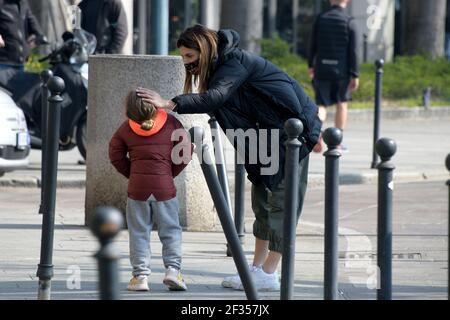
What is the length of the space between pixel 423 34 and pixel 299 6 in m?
6.86

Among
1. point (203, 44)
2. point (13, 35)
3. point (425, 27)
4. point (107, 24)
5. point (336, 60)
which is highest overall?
point (203, 44)

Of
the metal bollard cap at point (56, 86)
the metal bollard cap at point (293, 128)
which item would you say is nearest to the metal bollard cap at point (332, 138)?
the metal bollard cap at point (293, 128)

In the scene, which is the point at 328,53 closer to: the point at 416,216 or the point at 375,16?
the point at 416,216

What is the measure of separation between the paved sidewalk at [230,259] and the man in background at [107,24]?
2.39 m

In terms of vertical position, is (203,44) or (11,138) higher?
(203,44)

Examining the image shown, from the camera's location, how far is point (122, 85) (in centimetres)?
965

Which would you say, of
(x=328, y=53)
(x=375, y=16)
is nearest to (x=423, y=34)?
(x=375, y=16)

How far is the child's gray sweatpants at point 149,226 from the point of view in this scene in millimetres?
7430

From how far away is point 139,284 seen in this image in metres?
7.35

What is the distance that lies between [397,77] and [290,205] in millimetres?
17149

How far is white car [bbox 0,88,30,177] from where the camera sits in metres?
11.6

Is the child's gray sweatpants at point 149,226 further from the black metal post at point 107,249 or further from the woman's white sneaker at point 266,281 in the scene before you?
the black metal post at point 107,249

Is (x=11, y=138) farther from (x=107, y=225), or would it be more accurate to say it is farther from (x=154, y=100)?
(x=107, y=225)

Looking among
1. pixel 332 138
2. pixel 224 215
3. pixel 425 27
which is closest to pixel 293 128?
pixel 332 138
